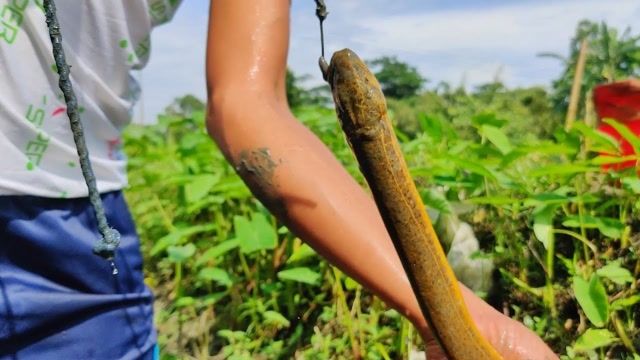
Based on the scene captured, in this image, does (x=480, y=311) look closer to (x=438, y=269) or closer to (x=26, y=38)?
(x=438, y=269)

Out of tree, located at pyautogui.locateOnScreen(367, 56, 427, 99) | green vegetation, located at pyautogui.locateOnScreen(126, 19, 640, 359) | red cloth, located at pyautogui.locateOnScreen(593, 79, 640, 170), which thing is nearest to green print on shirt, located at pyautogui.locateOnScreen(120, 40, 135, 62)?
green vegetation, located at pyautogui.locateOnScreen(126, 19, 640, 359)

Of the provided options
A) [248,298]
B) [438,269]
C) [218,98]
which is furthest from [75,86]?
[248,298]

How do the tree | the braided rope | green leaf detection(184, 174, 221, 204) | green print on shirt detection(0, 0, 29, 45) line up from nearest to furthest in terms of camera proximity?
the braided rope → green print on shirt detection(0, 0, 29, 45) → green leaf detection(184, 174, 221, 204) → the tree

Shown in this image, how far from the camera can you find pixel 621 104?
166 centimetres

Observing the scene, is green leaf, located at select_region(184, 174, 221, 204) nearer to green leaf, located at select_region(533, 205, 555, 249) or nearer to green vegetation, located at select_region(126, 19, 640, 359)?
green vegetation, located at select_region(126, 19, 640, 359)

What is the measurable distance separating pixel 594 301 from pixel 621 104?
0.63 meters

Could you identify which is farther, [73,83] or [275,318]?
[275,318]

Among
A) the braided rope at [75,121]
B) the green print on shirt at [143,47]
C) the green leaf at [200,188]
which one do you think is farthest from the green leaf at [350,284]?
the braided rope at [75,121]

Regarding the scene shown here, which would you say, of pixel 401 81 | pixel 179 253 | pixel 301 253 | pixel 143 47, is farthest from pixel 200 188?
pixel 401 81

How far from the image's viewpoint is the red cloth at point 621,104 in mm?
1612

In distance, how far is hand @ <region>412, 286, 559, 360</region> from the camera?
0.76 metres

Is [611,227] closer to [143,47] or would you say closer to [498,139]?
[498,139]

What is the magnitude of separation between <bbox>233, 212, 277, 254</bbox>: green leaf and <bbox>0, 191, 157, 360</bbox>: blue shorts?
67 cm

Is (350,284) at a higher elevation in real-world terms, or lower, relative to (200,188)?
lower
